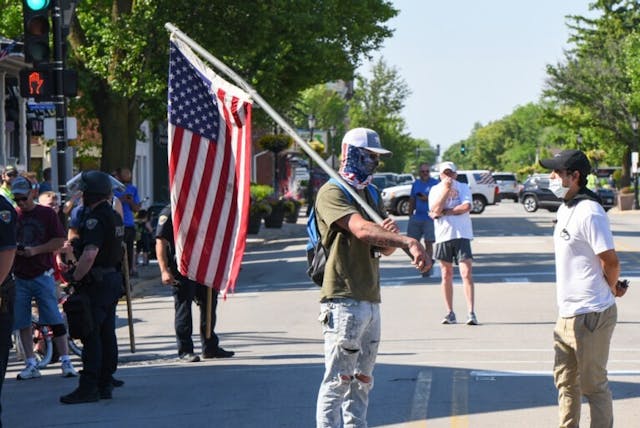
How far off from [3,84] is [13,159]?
89.9 inches

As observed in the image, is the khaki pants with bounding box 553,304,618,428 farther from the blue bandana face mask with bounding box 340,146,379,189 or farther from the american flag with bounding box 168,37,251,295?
the american flag with bounding box 168,37,251,295

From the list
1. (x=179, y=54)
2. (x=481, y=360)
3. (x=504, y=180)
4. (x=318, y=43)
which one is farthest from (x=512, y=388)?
(x=504, y=180)

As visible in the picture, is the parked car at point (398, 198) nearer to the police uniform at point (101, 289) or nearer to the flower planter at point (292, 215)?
the flower planter at point (292, 215)

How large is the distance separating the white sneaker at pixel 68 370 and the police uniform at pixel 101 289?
4.38ft

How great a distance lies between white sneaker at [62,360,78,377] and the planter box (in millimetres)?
50010

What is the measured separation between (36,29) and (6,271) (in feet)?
30.3

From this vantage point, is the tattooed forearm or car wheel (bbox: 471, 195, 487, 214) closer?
the tattooed forearm

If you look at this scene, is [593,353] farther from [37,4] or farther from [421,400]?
[37,4]

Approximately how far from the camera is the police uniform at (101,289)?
1055 centimetres

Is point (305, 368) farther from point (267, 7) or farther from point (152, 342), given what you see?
point (267, 7)

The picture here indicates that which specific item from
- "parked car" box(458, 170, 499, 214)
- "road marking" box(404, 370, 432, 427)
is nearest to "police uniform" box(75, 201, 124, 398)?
"road marking" box(404, 370, 432, 427)

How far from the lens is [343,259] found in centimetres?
742

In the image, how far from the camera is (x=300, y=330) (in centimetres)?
1539

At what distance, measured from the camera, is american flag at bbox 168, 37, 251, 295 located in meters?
10.2
